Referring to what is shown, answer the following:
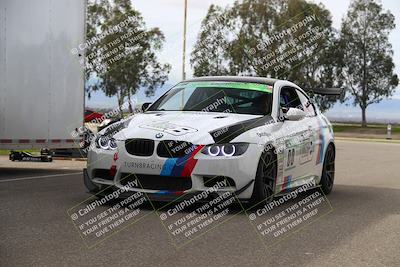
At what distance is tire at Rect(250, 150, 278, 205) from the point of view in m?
7.43

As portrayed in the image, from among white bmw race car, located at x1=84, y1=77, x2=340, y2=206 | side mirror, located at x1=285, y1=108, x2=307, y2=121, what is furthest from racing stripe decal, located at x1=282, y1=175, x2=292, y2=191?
side mirror, located at x1=285, y1=108, x2=307, y2=121

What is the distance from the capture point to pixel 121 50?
64625mm

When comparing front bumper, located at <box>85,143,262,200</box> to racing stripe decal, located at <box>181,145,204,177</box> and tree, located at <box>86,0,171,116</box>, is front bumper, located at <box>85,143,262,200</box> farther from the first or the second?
tree, located at <box>86,0,171,116</box>

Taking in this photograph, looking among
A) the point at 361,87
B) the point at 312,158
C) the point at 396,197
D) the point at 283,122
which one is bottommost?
the point at 361,87

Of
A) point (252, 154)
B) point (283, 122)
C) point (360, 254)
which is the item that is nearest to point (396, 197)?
point (283, 122)

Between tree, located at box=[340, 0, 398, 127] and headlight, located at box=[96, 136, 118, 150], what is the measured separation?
65.6 meters

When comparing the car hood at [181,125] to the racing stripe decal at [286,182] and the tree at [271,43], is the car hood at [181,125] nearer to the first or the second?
the racing stripe decal at [286,182]

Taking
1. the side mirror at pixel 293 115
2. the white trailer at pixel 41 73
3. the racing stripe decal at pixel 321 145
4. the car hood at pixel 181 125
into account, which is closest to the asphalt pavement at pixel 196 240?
the racing stripe decal at pixel 321 145

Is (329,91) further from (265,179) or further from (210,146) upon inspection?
(210,146)

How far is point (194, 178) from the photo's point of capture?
7.16m

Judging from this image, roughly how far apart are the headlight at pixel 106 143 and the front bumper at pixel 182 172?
0.24ft

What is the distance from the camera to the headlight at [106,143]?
24.7 feet

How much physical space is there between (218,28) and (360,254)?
68.4 m

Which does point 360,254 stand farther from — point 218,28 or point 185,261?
point 218,28
